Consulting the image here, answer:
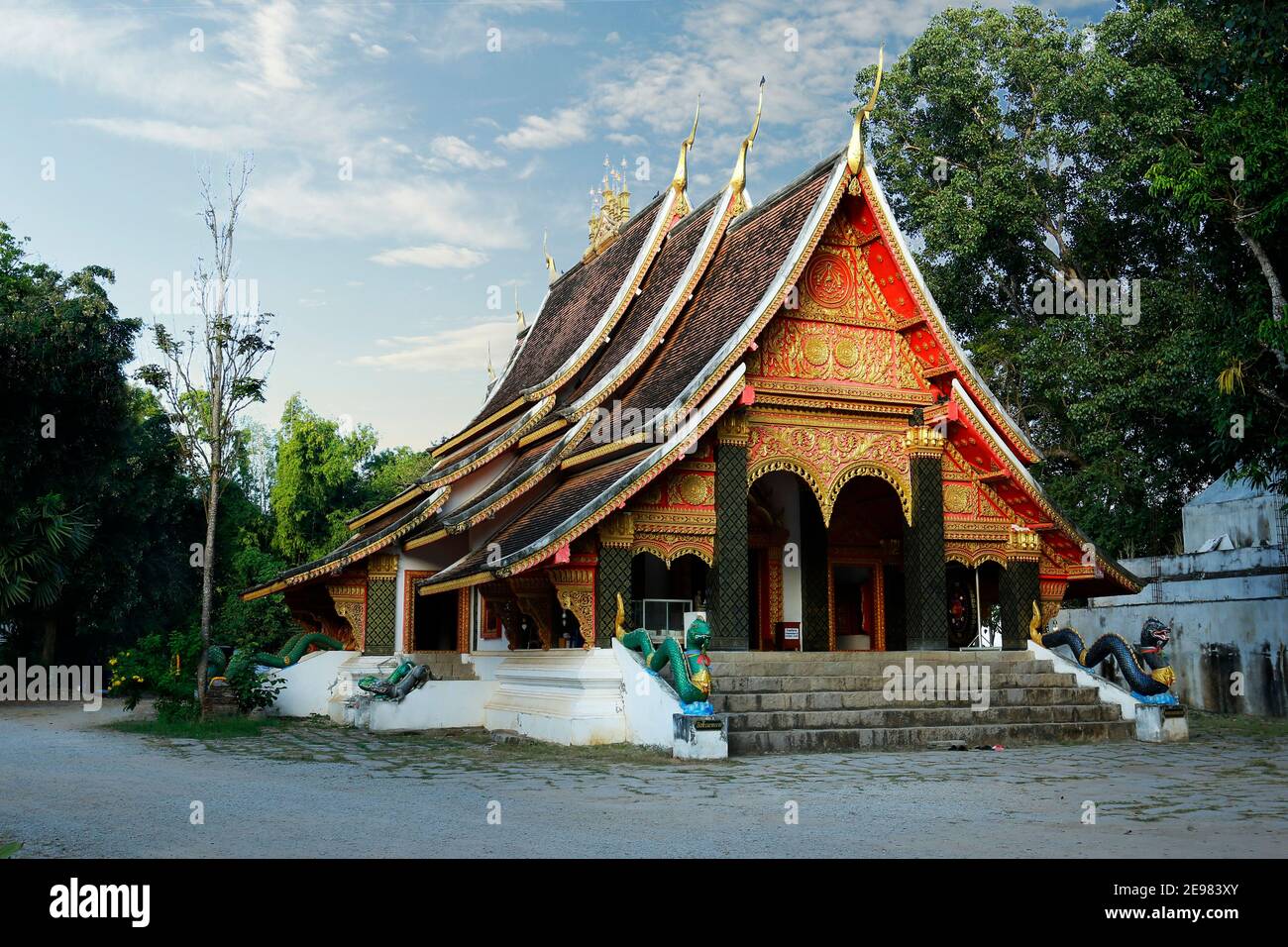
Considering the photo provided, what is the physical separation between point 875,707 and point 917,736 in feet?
2.32

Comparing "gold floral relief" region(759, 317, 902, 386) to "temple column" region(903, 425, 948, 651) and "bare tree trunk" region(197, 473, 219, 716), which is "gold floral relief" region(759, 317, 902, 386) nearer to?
"temple column" region(903, 425, 948, 651)

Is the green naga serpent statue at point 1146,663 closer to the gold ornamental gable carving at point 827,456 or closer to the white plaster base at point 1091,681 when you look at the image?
the white plaster base at point 1091,681

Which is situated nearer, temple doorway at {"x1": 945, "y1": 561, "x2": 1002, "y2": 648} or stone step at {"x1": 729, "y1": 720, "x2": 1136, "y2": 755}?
stone step at {"x1": 729, "y1": 720, "x2": 1136, "y2": 755}

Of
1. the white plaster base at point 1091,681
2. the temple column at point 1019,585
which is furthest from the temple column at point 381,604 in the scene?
the white plaster base at point 1091,681

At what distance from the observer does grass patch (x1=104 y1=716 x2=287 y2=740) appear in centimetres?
1270

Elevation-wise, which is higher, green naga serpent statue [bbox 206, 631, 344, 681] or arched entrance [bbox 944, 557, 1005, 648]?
arched entrance [bbox 944, 557, 1005, 648]

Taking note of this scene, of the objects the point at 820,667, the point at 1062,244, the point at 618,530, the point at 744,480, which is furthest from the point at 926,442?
the point at 1062,244

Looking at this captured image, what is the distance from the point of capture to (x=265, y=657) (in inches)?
639

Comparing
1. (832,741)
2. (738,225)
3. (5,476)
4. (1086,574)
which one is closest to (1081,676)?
(1086,574)

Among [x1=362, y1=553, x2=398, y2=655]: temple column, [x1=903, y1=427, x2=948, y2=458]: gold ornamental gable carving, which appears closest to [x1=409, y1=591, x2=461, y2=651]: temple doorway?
[x1=362, y1=553, x2=398, y2=655]: temple column

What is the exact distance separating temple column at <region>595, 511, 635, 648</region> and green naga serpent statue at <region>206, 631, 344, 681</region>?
5763 mm

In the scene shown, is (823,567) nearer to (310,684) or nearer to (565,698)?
(565,698)
